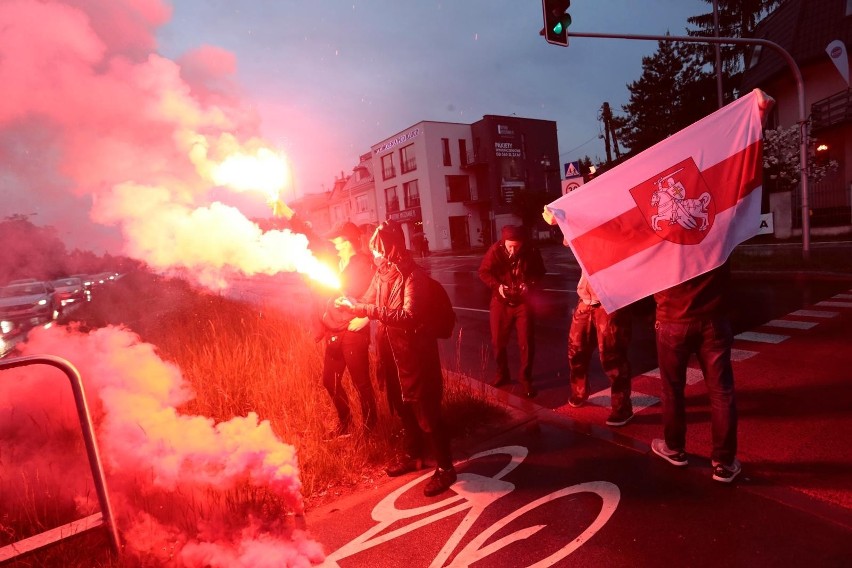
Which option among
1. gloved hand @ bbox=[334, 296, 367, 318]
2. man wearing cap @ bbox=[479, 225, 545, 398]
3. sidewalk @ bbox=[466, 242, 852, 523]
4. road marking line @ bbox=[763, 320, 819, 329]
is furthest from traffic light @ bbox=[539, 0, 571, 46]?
gloved hand @ bbox=[334, 296, 367, 318]

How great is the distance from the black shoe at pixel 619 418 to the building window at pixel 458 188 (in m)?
39.5

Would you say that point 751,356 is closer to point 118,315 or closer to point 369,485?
point 369,485

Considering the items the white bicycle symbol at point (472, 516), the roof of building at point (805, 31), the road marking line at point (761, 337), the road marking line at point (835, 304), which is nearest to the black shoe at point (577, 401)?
the white bicycle symbol at point (472, 516)

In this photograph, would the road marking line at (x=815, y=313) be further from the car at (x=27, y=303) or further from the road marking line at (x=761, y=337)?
the car at (x=27, y=303)

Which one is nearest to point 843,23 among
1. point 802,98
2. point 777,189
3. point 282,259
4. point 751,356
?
point 777,189

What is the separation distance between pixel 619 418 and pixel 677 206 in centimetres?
199

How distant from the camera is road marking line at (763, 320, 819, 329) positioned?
267 inches

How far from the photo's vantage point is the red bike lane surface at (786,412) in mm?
3299

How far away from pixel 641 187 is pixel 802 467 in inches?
91.2

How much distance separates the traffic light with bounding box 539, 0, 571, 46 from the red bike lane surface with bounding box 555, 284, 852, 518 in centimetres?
654

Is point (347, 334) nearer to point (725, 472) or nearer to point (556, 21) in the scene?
point (725, 472)

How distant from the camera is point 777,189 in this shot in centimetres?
2058

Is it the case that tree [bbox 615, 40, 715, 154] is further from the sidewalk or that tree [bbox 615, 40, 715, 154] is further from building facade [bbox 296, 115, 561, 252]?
the sidewalk

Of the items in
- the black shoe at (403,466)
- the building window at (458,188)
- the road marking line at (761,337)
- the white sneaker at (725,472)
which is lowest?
the black shoe at (403,466)
